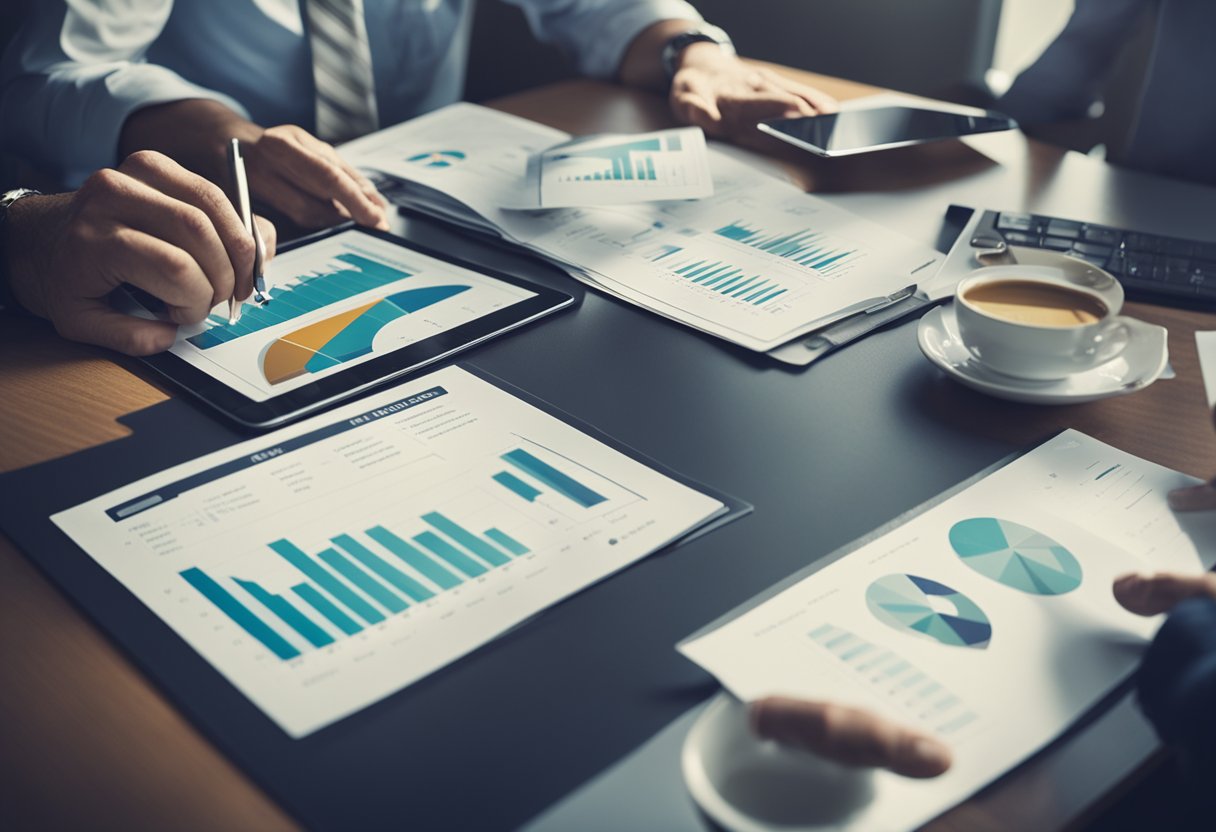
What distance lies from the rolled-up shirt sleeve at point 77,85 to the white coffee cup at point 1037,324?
864 millimetres

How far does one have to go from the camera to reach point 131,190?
0.78 metres

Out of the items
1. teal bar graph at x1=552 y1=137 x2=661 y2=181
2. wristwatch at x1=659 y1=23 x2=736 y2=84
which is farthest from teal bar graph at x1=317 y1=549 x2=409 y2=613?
wristwatch at x1=659 y1=23 x2=736 y2=84

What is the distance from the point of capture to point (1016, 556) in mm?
587

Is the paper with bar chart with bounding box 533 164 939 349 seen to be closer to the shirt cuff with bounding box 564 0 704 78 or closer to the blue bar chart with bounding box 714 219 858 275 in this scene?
the blue bar chart with bounding box 714 219 858 275

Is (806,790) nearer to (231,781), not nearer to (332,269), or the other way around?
(231,781)

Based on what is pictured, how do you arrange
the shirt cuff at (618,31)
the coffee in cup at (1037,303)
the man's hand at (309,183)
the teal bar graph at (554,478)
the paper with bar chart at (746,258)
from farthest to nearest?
the shirt cuff at (618,31), the man's hand at (309,183), the paper with bar chart at (746,258), the coffee in cup at (1037,303), the teal bar graph at (554,478)

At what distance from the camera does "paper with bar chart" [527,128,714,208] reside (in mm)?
1003

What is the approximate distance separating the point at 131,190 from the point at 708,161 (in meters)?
0.59

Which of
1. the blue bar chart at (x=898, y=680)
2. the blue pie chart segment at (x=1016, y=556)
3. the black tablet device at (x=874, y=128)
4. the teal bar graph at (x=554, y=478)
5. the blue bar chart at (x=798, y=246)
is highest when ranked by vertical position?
the black tablet device at (x=874, y=128)

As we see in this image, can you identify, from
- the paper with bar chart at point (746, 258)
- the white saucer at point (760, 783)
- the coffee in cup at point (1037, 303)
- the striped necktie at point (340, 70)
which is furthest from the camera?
the striped necktie at point (340, 70)

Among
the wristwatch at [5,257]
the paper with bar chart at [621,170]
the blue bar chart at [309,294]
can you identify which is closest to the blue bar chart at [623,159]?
the paper with bar chart at [621,170]

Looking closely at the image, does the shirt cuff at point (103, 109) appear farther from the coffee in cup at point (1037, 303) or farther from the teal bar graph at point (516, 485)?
the coffee in cup at point (1037, 303)

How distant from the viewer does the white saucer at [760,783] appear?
1.40ft

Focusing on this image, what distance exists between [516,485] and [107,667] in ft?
0.80
